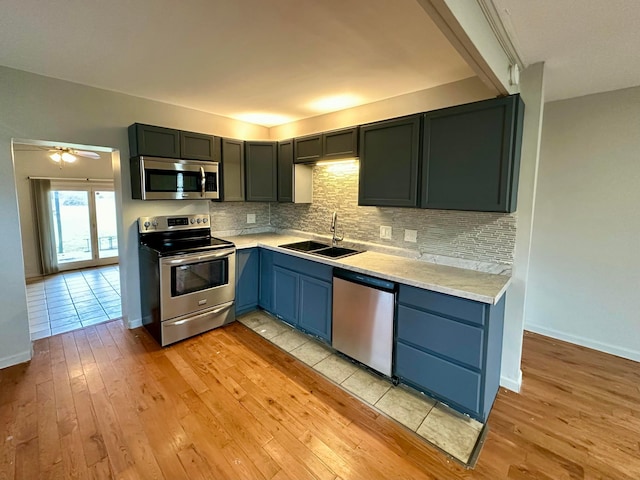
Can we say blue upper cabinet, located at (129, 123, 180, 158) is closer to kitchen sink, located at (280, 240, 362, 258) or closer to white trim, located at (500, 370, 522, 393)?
kitchen sink, located at (280, 240, 362, 258)

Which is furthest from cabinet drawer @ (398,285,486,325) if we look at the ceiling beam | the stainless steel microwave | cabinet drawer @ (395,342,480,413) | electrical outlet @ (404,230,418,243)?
the stainless steel microwave

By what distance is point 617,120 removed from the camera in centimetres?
265

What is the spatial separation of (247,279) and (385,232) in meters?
1.77

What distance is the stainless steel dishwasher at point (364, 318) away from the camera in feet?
7.47

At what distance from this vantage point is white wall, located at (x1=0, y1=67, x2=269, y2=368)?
2.44 m

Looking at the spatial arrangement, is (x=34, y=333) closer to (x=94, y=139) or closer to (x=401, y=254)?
(x=94, y=139)

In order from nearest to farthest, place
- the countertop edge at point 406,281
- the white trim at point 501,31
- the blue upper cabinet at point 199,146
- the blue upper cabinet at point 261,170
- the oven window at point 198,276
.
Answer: the white trim at point 501,31 < the countertop edge at point 406,281 < the oven window at point 198,276 < the blue upper cabinet at point 199,146 < the blue upper cabinet at point 261,170

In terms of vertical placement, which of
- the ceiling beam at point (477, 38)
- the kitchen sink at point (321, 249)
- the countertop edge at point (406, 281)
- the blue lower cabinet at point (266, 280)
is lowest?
the blue lower cabinet at point (266, 280)

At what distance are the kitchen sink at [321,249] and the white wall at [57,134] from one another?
5.17 ft

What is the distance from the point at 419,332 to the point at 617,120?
275cm

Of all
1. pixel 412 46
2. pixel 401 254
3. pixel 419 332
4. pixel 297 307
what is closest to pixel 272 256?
pixel 297 307

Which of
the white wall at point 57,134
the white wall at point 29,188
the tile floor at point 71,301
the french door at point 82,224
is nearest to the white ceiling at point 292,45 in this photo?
the white wall at point 57,134

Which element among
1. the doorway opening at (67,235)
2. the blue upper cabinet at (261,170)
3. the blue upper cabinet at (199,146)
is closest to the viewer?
the blue upper cabinet at (199,146)

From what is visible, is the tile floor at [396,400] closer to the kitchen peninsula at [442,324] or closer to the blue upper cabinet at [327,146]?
the kitchen peninsula at [442,324]
